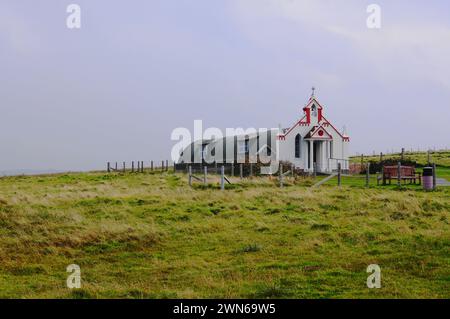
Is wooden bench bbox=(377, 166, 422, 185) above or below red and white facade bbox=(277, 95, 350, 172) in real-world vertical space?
below

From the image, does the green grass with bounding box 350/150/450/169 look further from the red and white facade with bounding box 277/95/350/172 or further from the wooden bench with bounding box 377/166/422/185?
the wooden bench with bounding box 377/166/422/185

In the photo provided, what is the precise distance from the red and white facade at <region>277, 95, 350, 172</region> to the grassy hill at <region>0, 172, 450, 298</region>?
22.9 m

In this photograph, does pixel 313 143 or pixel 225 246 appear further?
pixel 313 143

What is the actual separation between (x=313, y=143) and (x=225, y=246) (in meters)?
33.7

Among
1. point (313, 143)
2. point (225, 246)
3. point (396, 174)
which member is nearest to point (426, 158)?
point (313, 143)

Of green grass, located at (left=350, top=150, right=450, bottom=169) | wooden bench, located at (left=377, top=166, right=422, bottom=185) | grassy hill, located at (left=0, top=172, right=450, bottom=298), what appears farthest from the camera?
green grass, located at (left=350, top=150, right=450, bottom=169)

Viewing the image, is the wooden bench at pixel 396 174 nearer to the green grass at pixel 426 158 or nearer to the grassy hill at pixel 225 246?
the grassy hill at pixel 225 246

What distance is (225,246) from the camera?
1446cm

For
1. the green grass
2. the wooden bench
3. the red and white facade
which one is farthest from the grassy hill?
the green grass

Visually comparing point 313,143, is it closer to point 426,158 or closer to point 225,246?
point 426,158

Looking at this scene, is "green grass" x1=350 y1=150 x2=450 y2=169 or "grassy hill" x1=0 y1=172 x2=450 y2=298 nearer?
"grassy hill" x1=0 y1=172 x2=450 y2=298

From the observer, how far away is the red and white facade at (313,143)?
1796 inches

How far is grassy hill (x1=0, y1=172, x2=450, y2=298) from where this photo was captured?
1029 centimetres
